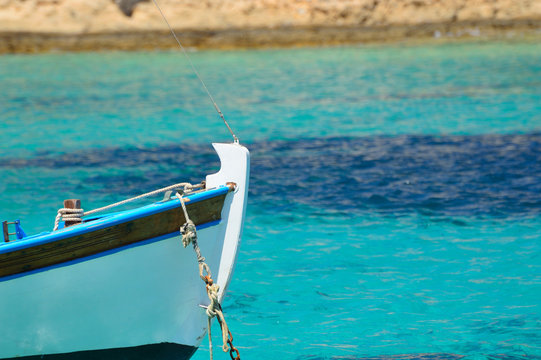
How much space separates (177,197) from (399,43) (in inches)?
1304

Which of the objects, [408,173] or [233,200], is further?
[408,173]

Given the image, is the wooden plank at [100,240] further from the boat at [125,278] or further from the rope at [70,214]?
the rope at [70,214]

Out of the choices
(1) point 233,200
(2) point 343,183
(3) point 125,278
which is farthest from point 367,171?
(3) point 125,278

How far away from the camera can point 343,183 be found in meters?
12.0

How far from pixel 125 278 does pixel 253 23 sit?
34.3 m

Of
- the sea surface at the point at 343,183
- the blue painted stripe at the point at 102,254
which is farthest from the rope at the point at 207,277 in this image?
the sea surface at the point at 343,183

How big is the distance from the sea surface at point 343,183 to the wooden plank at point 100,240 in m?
1.78

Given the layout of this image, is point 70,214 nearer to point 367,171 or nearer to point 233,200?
point 233,200

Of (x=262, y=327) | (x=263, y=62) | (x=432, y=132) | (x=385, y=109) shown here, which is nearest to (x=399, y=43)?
(x=263, y=62)

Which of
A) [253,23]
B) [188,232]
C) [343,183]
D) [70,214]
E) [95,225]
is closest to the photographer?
[95,225]

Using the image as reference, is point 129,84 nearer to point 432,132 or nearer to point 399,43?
point 432,132

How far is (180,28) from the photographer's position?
124 feet

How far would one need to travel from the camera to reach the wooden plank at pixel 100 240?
16.5 feet

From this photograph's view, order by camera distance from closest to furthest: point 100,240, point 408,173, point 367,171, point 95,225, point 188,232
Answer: point 95,225, point 100,240, point 188,232, point 408,173, point 367,171
